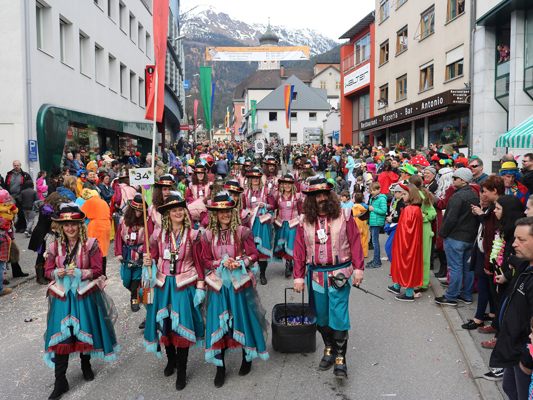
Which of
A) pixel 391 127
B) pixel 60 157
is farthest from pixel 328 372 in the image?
pixel 391 127

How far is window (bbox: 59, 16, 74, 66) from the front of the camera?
1856 cm

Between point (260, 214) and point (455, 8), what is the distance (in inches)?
639

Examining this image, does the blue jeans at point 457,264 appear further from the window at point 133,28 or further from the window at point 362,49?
the window at point 362,49

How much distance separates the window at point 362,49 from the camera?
106 feet

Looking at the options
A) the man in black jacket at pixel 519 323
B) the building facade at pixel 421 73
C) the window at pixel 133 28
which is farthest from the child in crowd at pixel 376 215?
the window at pixel 133 28

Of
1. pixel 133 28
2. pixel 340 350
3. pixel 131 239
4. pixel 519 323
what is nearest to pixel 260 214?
pixel 131 239

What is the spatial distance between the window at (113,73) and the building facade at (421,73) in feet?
46.3

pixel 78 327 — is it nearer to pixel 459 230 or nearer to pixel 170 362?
pixel 170 362

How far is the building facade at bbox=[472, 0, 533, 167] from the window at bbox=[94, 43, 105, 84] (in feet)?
51.5

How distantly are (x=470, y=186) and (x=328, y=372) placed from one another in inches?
140

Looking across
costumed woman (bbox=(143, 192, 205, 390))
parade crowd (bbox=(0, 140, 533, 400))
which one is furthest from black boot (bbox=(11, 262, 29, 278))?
Answer: costumed woman (bbox=(143, 192, 205, 390))

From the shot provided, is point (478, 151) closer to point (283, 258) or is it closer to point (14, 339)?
point (283, 258)

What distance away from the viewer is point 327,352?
5133 mm

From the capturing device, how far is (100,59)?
74.4 ft
